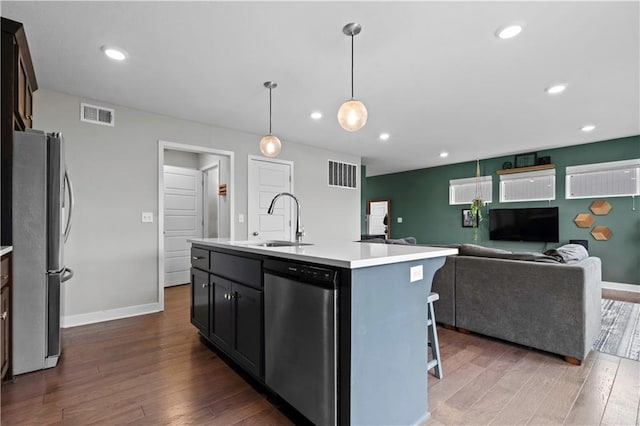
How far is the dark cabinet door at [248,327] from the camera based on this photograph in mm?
1881

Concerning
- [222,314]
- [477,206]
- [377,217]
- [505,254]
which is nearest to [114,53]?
[222,314]

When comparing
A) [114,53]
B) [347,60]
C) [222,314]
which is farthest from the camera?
[347,60]

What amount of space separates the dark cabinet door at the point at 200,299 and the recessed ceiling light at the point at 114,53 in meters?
1.85

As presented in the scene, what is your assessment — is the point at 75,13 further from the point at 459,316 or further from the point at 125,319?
the point at 459,316

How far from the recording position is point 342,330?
54.1 inches

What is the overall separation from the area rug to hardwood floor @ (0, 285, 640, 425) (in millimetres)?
226

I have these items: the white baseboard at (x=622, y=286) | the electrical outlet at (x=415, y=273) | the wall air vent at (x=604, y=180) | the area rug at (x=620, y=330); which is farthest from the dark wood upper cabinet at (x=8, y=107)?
the white baseboard at (x=622, y=286)

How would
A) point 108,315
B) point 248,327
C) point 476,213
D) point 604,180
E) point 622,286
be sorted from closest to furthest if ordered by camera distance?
1. point 248,327
2. point 108,315
3. point 622,286
4. point 604,180
5. point 476,213

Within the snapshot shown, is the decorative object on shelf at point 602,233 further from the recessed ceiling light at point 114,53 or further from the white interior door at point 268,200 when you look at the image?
the recessed ceiling light at point 114,53

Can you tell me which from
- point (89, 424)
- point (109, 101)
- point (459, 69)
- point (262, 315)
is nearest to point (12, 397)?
point (89, 424)

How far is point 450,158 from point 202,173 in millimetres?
5016

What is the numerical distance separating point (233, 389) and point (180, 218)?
4.11 meters

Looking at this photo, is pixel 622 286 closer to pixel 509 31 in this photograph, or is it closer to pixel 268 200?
pixel 509 31

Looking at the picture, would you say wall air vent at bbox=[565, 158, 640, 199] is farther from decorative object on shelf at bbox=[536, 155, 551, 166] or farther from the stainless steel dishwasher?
the stainless steel dishwasher
